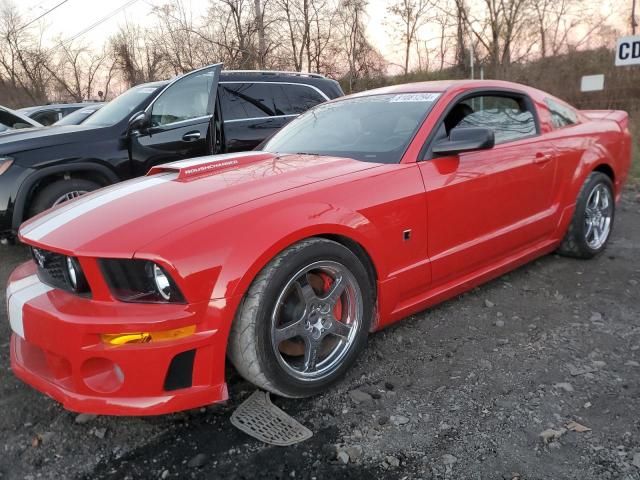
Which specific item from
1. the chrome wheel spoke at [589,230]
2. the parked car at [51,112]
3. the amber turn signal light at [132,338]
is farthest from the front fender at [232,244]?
the parked car at [51,112]

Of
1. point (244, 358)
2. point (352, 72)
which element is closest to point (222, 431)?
point (244, 358)

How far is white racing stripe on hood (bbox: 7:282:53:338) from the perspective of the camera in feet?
7.19

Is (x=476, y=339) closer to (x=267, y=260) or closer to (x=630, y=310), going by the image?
(x=630, y=310)

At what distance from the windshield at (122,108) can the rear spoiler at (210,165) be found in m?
2.74

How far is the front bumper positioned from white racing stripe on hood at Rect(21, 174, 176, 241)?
0.37m

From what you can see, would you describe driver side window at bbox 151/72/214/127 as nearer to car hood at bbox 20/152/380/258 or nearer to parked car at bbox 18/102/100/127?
car hood at bbox 20/152/380/258

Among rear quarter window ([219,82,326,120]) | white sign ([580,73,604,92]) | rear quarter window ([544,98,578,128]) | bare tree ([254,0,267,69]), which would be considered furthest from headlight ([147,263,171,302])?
bare tree ([254,0,267,69])

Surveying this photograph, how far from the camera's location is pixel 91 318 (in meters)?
1.93

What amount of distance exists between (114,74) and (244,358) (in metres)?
37.3

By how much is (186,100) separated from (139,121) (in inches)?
25.5

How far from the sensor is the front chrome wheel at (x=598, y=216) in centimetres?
412

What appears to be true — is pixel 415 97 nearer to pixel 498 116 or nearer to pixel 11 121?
pixel 498 116

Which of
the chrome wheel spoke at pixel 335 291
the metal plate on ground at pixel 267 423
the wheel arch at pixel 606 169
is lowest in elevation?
the metal plate on ground at pixel 267 423

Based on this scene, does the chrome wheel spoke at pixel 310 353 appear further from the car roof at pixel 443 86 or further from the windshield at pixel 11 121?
the windshield at pixel 11 121
